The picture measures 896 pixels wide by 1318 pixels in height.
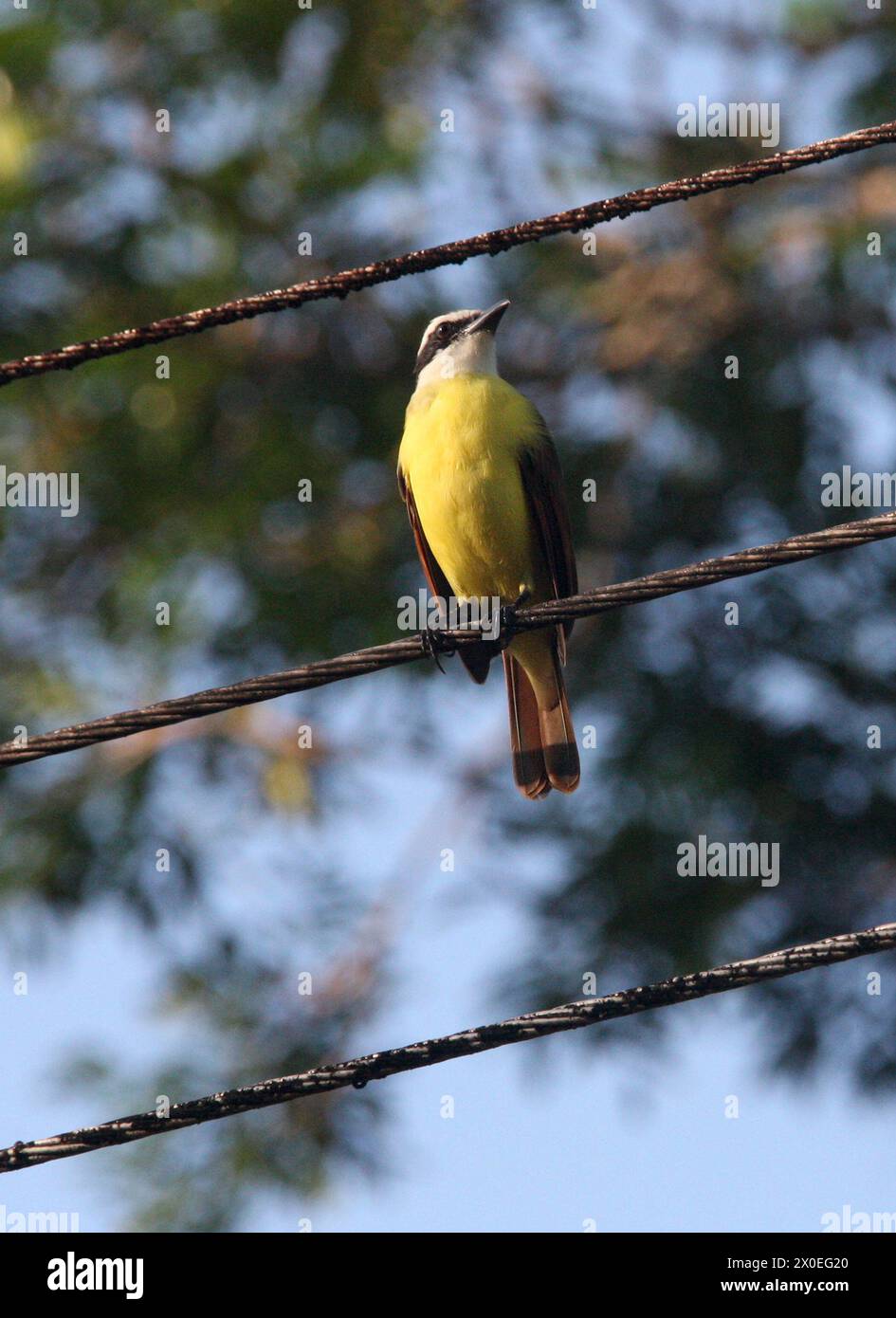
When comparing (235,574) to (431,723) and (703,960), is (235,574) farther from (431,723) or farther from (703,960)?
(703,960)

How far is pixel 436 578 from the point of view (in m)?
6.92

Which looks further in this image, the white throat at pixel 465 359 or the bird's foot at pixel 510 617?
the white throat at pixel 465 359

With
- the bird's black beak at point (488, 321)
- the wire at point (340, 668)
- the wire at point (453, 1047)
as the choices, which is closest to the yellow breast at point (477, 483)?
the bird's black beak at point (488, 321)

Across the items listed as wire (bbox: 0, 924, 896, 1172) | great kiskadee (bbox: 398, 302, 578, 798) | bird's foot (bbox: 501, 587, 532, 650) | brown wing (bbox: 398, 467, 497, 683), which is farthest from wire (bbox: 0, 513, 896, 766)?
brown wing (bbox: 398, 467, 497, 683)

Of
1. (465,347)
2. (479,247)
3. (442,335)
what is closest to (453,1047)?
(479,247)

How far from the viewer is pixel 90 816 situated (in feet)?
33.8

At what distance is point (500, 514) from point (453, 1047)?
3.07m

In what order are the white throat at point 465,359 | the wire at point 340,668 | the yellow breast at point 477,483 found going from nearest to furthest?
1. the wire at point 340,668
2. the yellow breast at point 477,483
3. the white throat at point 465,359

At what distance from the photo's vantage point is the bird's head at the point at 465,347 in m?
6.63

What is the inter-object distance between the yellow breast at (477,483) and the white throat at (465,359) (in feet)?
0.47

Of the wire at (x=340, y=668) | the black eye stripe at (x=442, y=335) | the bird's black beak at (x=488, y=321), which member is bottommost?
the wire at (x=340, y=668)

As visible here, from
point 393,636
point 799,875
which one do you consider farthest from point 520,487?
point 799,875

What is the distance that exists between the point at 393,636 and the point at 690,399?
2.28 metres

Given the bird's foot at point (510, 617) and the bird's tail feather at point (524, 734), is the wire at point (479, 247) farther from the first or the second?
the bird's tail feather at point (524, 734)
